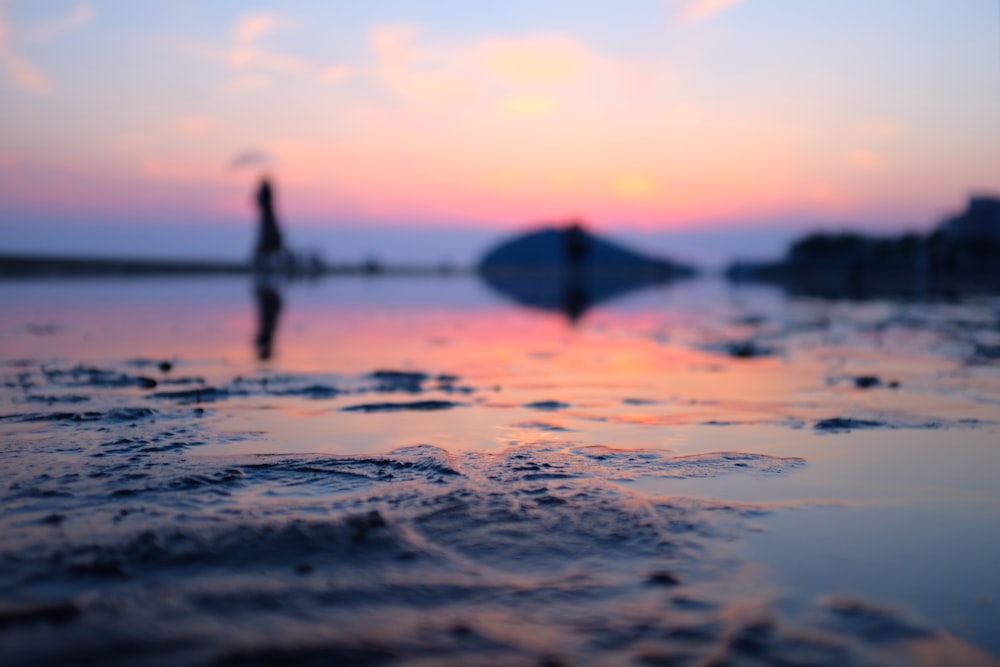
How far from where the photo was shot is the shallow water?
2.51 m

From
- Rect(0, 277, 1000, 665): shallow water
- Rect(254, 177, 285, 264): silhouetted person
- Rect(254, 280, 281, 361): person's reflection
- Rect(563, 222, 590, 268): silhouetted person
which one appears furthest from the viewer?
Rect(563, 222, 590, 268): silhouetted person

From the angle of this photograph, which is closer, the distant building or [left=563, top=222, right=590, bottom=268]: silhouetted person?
[left=563, top=222, right=590, bottom=268]: silhouetted person

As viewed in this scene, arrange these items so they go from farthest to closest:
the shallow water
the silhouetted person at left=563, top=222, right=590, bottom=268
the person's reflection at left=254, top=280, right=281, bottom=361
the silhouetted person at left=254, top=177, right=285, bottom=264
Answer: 1. the silhouetted person at left=563, top=222, right=590, bottom=268
2. the silhouetted person at left=254, top=177, right=285, bottom=264
3. the person's reflection at left=254, top=280, right=281, bottom=361
4. the shallow water

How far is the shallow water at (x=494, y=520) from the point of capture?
98.9 inches

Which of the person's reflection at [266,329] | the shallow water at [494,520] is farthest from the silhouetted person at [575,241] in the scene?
the shallow water at [494,520]

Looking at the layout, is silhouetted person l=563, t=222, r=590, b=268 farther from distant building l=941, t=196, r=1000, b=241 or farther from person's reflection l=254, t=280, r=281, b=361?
person's reflection l=254, t=280, r=281, b=361

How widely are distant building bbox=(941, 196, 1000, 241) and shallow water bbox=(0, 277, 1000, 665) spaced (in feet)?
384

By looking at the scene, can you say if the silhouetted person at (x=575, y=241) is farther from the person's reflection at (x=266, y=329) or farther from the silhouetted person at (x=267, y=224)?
the person's reflection at (x=266, y=329)

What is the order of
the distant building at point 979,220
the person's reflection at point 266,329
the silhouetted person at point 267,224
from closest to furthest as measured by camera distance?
the person's reflection at point 266,329 → the silhouetted person at point 267,224 → the distant building at point 979,220

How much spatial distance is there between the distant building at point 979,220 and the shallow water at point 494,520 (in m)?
117

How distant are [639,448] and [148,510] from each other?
304cm

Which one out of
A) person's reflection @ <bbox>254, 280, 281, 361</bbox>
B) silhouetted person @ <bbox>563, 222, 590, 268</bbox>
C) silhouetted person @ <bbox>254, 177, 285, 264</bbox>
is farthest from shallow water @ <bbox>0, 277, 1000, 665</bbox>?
silhouetted person @ <bbox>563, 222, 590, 268</bbox>

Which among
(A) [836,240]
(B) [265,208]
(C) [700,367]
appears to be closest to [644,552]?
(C) [700,367]

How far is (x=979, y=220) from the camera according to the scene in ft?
356
